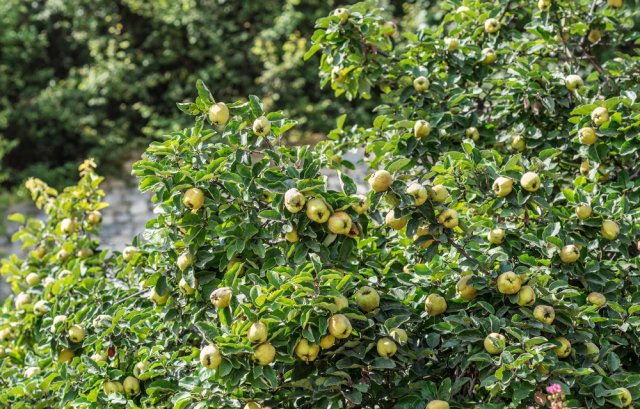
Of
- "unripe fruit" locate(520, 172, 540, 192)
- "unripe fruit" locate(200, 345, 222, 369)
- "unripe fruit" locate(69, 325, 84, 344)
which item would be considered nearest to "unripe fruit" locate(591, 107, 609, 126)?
"unripe fruit" locate(520, 172, 540, 192)

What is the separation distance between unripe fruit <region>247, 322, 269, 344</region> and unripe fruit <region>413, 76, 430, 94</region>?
1092mm

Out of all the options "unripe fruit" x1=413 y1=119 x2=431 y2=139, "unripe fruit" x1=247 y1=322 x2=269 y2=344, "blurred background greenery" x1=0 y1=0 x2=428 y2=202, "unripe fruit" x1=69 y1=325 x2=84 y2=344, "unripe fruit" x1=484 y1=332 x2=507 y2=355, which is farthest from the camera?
"blurred background greenery" x1=0 y1=0 x2=428 y2=202

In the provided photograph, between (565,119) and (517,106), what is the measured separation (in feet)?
0.49

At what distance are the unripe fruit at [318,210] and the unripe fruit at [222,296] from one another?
8.9 inches

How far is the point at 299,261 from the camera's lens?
1627 millimetres

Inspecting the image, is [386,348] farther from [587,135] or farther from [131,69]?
[131,69]

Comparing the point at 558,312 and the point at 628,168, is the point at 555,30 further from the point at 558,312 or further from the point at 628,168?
the point at 558,312

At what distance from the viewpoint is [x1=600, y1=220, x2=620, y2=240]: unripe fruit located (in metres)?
1.80

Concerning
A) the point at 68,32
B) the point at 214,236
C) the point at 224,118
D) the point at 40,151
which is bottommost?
the point at 40,151

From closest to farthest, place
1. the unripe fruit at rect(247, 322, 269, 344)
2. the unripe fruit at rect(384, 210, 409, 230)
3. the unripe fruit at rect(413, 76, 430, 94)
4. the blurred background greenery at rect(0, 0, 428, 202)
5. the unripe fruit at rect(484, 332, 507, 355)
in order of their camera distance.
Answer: the unripe fruit at rect(247, 322, 269, 344) → the unripe fruit at rect(484, 332, 507, 355) → the unripe fruit at rect(384, 210, 409, 230) → the unripe fruit at rect(413, 76, 430, 94) → the blurred background greenery at rect(0, 0, 428, 202)

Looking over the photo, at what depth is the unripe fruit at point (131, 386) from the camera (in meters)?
1.80

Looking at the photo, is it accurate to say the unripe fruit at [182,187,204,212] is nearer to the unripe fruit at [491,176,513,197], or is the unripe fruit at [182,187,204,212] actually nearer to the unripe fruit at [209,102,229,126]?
the unripe fruit at [209,102,229,126]

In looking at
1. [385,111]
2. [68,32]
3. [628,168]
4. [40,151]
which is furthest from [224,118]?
[68,32]

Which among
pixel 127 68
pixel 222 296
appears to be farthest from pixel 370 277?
pixel 127 68
